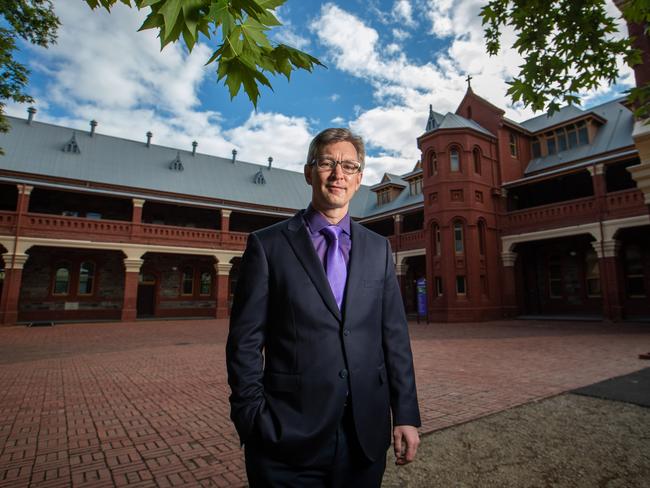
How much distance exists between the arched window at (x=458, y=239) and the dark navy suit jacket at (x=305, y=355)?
18.8m

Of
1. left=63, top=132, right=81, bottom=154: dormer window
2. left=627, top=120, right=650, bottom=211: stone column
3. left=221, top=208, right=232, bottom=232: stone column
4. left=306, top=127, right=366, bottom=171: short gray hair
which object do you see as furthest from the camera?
left=221, top=208, right=232, bottom=232: stone column

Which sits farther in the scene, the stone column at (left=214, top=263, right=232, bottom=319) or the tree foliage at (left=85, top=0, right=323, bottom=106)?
the stone column at (left=214, top=263, right=232, bottom=319)

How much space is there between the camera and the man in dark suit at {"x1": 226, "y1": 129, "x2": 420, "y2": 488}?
1388 mm

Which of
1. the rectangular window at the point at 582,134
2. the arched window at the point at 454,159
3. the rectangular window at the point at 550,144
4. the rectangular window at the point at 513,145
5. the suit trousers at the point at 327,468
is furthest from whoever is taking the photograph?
the rectangular window at the point at 513,145

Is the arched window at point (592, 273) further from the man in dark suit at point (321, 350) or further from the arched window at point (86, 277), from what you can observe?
the arched window at point (86, 277)

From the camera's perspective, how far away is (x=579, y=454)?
3082mm

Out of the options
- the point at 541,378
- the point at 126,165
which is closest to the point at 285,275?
the point at 541,378

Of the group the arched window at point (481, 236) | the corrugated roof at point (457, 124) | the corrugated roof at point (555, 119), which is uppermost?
the corrugated roof at point (555, 119)

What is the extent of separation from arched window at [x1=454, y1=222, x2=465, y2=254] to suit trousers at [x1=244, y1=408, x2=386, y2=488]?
18970mm

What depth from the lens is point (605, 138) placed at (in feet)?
61.6

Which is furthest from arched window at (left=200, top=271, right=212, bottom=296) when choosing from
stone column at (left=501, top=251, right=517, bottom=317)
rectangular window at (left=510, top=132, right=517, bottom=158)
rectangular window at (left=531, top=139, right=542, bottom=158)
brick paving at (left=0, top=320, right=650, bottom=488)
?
rectangular window at (left=531, top=139, right=542, bottom=158)

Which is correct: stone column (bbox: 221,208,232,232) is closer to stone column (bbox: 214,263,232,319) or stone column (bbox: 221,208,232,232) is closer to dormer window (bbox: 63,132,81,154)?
stone column (bbox: 214,263,232,319)

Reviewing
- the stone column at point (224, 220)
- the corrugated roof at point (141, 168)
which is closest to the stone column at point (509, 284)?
the corrugated roof at point (141, 168)

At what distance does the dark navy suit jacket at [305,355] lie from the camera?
4.54 feet
